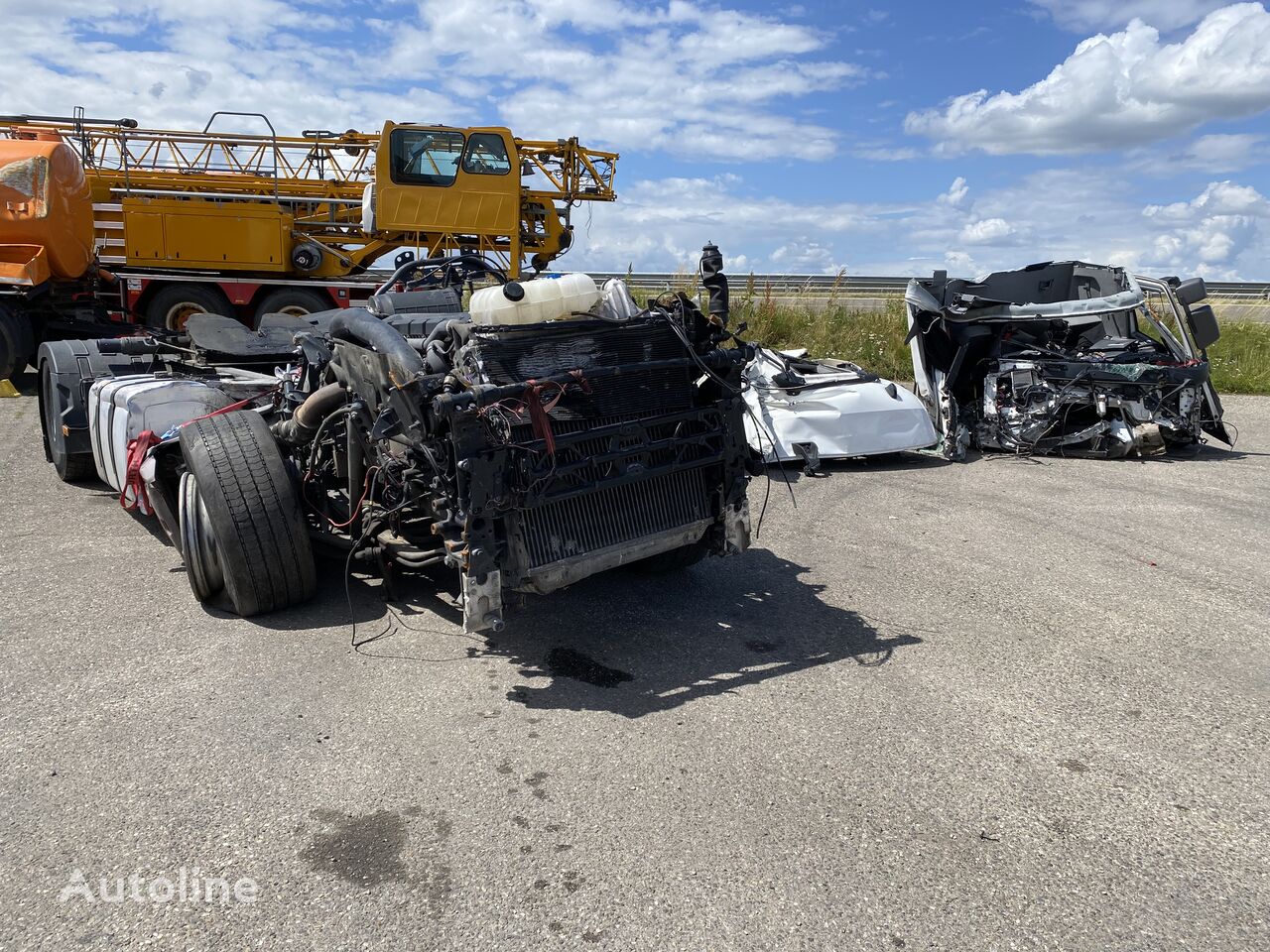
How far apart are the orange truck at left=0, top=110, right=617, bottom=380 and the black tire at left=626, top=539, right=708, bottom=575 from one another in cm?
920

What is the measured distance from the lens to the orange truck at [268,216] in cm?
1307

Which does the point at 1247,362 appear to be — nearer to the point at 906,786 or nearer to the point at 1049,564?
the point at 1049,564

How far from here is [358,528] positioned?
15.5 ft

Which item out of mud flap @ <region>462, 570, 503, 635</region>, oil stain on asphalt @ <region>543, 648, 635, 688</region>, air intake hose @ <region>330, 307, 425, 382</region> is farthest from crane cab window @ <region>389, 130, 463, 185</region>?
mud flap @ <region>462, 570, 503, 635</region>

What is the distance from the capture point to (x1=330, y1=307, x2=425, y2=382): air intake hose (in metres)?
3.79

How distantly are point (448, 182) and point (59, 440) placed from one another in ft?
24.6

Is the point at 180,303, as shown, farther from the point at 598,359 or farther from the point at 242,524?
the point at 598,359

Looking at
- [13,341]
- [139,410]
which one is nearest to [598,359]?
[139,410]

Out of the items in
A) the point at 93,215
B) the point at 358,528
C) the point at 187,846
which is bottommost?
the point at 187,846

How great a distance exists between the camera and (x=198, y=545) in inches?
179

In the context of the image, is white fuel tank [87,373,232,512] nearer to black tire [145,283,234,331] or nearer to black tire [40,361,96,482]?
black tire [40,361,96,482]

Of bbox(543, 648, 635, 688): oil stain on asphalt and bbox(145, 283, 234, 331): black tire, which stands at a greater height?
bbox(145, 283, 234, 331): black tire

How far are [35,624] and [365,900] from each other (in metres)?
2.86

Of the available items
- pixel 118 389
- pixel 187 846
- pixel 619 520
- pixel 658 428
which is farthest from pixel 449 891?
pixel 118 389
